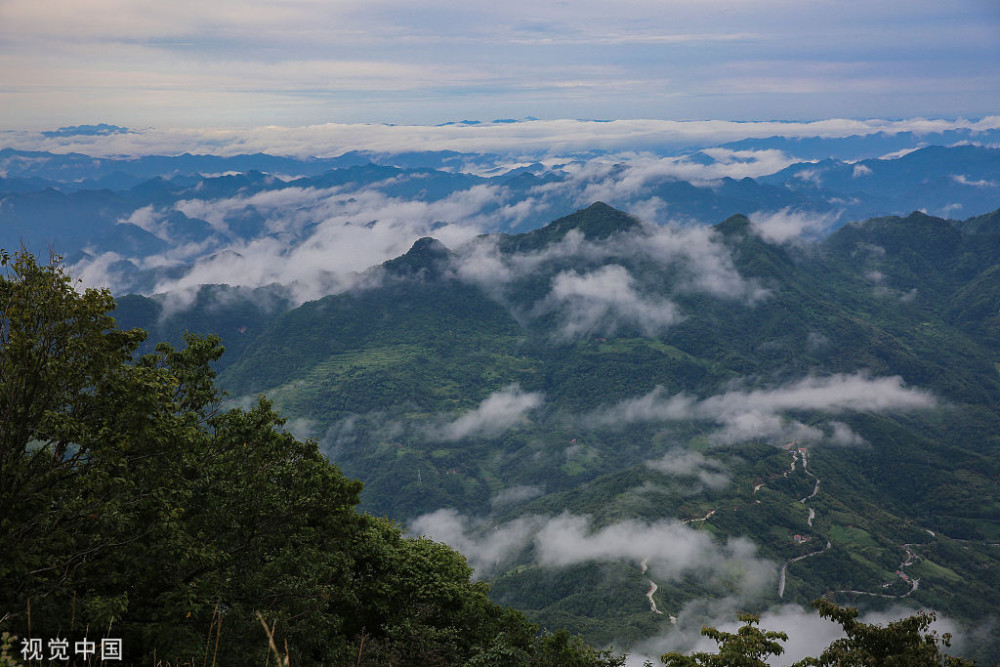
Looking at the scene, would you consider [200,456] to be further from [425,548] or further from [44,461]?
[425,548]

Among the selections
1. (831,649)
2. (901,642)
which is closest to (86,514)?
(831,649)

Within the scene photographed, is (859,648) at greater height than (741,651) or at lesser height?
greater

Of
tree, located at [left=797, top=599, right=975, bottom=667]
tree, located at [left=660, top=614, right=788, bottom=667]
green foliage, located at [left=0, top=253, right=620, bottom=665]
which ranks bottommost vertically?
tree, located at [left=660, top=614, right=788, bottom=667]

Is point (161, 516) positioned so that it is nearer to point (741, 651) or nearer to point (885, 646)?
point (741, 651)

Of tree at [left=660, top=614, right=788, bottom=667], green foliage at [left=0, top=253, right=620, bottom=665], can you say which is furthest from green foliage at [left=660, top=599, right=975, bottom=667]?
green foliage at [left=0, top=253, right=620, bottom=665]

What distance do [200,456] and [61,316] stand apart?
9.82m

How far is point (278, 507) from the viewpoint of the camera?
90.3 feet

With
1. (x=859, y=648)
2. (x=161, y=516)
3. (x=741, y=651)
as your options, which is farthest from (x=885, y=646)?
(x=161, y=516)

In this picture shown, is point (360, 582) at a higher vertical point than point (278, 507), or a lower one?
lower

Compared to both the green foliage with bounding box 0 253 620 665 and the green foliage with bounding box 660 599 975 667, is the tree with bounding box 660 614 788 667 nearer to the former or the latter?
the green foliage with bounding box 660 599 975 667

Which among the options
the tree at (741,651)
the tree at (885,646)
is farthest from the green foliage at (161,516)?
the tree at (885,646)

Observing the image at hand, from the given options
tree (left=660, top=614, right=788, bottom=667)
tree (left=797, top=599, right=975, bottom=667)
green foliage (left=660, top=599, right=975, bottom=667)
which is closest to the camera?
tree (left=797, top=599, right=975, bottom=667)

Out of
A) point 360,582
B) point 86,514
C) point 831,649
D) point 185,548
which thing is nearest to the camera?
point 86,514

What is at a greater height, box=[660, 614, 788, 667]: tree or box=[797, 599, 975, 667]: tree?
box=[797, 599, 975, 667]: tree
